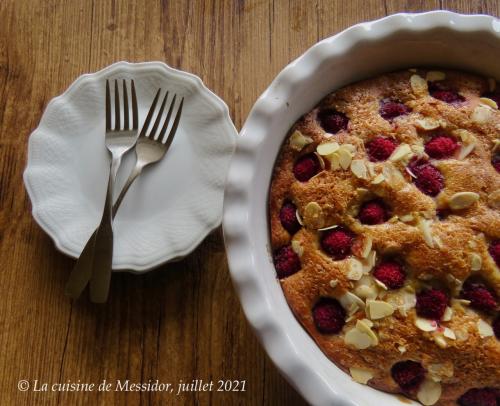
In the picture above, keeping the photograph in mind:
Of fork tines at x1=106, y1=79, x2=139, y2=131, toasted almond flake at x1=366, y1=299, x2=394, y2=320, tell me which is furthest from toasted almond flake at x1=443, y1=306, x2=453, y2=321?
fork tines at x1=106, y1=79, x2=139, y2=131

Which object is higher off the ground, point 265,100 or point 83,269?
point 265,100

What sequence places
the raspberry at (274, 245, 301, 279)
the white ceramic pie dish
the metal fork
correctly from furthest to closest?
the metal fork
the raspberry at (274, 245, 301, 279)
the white ceramic pie dish

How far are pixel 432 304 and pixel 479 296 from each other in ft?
0.31

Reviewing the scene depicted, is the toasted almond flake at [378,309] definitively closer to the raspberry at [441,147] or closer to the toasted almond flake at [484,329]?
the toasted almond flake at [484,329]

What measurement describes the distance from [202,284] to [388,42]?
2.46ft

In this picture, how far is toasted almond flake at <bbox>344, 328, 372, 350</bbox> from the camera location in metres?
1.13

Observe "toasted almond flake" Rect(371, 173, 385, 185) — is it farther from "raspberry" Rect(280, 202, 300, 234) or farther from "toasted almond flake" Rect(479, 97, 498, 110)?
"toasted almond flake" Rect(479, 97, 498, 110)

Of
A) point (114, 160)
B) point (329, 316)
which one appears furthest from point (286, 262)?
point (114, 160)

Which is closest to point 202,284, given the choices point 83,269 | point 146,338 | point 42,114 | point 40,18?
point 146,338

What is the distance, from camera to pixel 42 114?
62.2 inches

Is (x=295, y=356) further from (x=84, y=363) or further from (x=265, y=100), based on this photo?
(x=84, y=363)

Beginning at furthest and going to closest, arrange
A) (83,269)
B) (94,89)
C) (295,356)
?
1. (94,89)
2. (83,269)
3. (295,356)

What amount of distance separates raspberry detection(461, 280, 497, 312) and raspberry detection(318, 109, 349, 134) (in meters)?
0.42

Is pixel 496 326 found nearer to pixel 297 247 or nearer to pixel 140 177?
pixel 297 247
